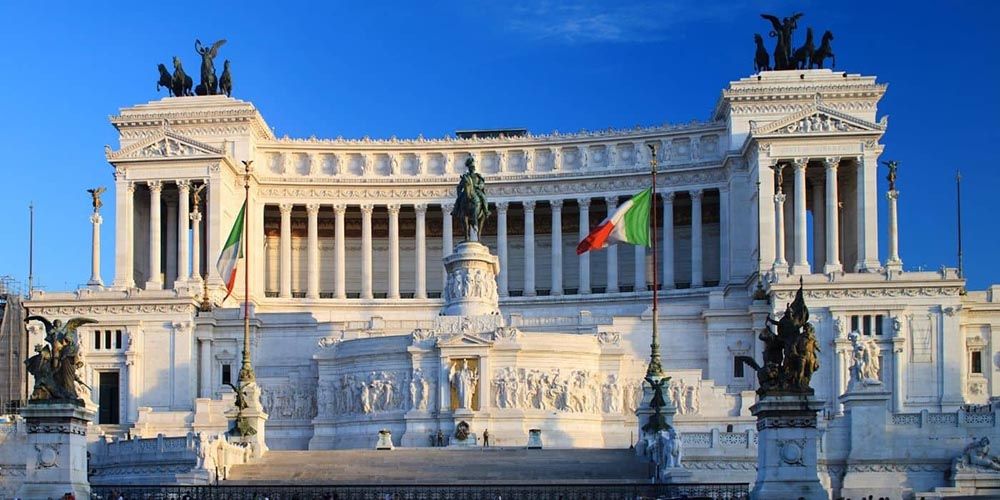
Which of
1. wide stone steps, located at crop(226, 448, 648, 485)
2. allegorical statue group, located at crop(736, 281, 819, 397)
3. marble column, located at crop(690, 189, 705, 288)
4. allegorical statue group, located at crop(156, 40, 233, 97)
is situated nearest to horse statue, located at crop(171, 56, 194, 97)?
allegorical statue group, located at crop(156, 40, 233, 97)

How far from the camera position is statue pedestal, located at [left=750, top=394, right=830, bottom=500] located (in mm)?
44719

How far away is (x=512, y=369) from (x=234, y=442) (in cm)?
1589

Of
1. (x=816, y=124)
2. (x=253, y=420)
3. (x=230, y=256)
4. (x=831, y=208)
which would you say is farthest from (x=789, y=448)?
(x=816, y=124)

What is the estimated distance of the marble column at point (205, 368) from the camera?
88.2 m

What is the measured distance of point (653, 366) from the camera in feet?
204

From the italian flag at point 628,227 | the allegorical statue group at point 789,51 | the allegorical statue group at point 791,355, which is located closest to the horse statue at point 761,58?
the allegorical statue group at point 789,51

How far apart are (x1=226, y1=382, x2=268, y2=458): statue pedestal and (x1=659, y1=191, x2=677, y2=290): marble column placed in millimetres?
42591

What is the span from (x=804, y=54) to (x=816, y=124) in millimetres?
7893

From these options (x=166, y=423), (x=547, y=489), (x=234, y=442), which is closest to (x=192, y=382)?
(x=166, y=423)

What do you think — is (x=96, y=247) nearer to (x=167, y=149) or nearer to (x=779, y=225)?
(x=167, y=149)

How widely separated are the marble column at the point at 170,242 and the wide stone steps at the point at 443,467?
43.4 m

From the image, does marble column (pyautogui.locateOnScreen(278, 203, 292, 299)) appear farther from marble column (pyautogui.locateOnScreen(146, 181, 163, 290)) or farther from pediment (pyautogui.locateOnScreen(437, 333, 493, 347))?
pediment (pyautogui.locateOnScreen(437, 333, 493, 347))

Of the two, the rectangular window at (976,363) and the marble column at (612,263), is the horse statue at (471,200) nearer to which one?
the marble column at (612,263)

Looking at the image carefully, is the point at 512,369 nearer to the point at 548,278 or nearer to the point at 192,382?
the point at 192,382
